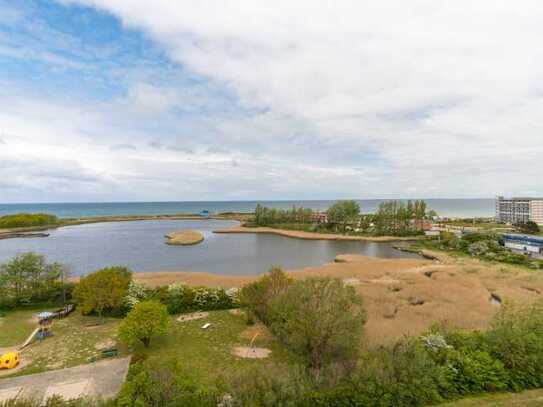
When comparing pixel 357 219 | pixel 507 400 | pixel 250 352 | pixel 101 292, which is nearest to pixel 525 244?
pixel 357 219

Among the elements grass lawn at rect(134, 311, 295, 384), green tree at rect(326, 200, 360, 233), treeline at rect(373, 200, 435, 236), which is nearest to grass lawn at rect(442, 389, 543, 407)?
grass lawn at rect(134, 311, 295, 384)

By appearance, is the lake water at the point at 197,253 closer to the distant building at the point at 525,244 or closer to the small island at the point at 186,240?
the small island at the point at 186,240

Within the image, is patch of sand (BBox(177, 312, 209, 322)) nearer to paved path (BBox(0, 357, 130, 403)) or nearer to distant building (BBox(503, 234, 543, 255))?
paved path (BBox(0, 357, 130, 403))

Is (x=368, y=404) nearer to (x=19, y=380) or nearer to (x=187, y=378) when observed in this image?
(x=187, y=378)

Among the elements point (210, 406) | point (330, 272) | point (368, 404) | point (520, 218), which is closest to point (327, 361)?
point (368, 404)

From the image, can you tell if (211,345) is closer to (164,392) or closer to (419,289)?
(164,392)

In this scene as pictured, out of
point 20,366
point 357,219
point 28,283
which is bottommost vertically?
point 20,366
